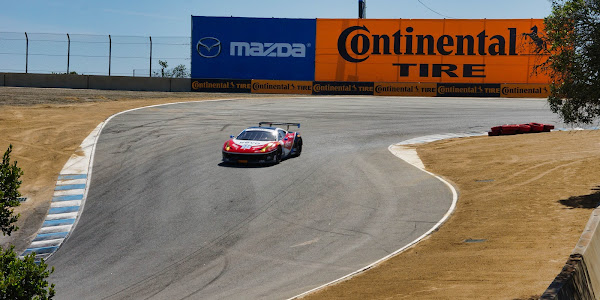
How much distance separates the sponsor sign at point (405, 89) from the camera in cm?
4844

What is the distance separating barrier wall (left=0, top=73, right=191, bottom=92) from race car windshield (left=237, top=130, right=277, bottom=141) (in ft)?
85.2

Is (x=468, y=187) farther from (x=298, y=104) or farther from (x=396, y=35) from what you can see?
(x=396, y=35)

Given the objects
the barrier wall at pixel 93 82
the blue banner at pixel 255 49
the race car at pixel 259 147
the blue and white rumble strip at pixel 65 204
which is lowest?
the blue and white rumble strip at pixel 65 204

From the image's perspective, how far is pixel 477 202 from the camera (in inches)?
738

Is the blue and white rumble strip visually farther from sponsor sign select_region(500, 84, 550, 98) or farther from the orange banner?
sponsor sign select_region(500, 84, 550, 98)

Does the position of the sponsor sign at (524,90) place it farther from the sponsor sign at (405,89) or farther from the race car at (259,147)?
the race car at (259,147)

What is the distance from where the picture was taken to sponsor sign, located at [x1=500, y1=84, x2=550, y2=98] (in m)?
48.4

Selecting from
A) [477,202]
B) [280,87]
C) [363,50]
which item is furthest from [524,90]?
[477,202]

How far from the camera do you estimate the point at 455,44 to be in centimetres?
5391

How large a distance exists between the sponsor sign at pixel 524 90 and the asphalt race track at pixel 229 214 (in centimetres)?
1964

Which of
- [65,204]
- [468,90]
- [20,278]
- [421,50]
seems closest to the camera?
[20,278]

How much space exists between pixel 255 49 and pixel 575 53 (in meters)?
39.3

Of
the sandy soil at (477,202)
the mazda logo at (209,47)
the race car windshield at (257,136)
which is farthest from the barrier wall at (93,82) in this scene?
the race car windshield at (257,136)

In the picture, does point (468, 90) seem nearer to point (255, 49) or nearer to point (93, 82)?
point (255, 49)
